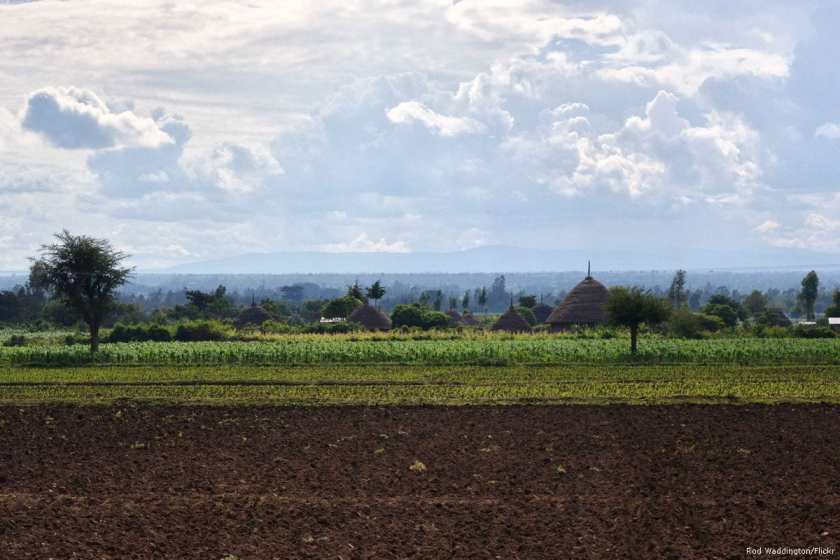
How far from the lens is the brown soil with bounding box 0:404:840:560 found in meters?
16.5

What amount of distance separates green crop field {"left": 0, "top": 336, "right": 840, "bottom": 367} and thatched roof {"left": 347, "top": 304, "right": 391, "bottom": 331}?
31.2 m

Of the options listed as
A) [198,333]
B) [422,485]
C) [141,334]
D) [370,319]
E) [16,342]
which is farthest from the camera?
[370,319]

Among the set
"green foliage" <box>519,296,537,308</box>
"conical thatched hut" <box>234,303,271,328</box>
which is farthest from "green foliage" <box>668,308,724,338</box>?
"green foliage" <box>519,296,537,308</box>

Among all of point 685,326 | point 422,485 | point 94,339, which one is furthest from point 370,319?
point 422,485

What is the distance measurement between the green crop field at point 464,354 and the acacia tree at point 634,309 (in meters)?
1.53

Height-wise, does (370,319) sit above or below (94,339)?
above

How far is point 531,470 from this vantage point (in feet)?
71.7

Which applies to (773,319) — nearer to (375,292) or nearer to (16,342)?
(375,292)

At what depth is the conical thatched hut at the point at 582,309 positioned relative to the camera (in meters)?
79.9

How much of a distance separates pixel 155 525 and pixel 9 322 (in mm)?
141396

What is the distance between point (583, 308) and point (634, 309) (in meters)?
28.8

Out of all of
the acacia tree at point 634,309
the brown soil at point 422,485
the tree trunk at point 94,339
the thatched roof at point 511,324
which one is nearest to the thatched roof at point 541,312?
the thatched roof at point 511,324

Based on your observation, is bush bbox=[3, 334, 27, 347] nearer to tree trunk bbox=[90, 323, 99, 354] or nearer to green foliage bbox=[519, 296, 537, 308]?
tree trunk bbox=[90, 323, 99, 354]

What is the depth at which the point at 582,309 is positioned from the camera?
264 ft
